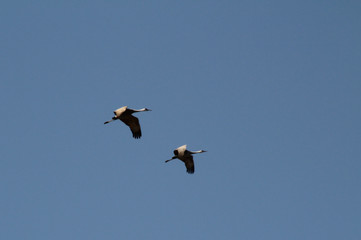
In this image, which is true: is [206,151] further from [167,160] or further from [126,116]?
[126,116]

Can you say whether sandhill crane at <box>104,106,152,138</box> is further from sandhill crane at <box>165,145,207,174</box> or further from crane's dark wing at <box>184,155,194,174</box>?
crane's dark wing at <box>184,155,194,174</box>

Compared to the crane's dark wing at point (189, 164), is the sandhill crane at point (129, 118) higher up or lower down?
higher up

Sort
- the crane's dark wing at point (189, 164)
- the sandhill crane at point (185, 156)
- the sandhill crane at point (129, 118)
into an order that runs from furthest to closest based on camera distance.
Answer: the crane's dark wing at point (189, 164) → the sandhill crane at point (185, 156) → the sandhill crane at point (129, 118)

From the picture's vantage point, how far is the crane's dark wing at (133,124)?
4227 centimetres

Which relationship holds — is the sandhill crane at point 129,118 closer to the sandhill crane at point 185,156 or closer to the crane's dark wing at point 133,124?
the crane's dark wing at point 133,124

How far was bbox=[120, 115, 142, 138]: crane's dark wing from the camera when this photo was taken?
139 feet

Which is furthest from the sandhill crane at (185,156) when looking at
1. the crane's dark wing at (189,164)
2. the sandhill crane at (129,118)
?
the sandhill crane at (129,118)

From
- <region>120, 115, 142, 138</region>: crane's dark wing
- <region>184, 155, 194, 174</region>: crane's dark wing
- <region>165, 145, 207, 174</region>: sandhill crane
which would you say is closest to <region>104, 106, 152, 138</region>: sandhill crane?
<region>120, 115, 142, 138</region>: crane's dark wing

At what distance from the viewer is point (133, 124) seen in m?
42.6

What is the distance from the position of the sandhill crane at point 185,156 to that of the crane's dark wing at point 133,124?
9.70 feet

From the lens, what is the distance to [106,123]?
41344 mm

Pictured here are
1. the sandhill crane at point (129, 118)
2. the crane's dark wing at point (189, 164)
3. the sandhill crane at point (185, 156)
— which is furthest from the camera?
the crane's dark wing at point (189, 164)

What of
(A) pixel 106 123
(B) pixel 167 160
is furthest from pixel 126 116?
(B) pixel 167 160

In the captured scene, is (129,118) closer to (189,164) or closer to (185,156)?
(185,156)
